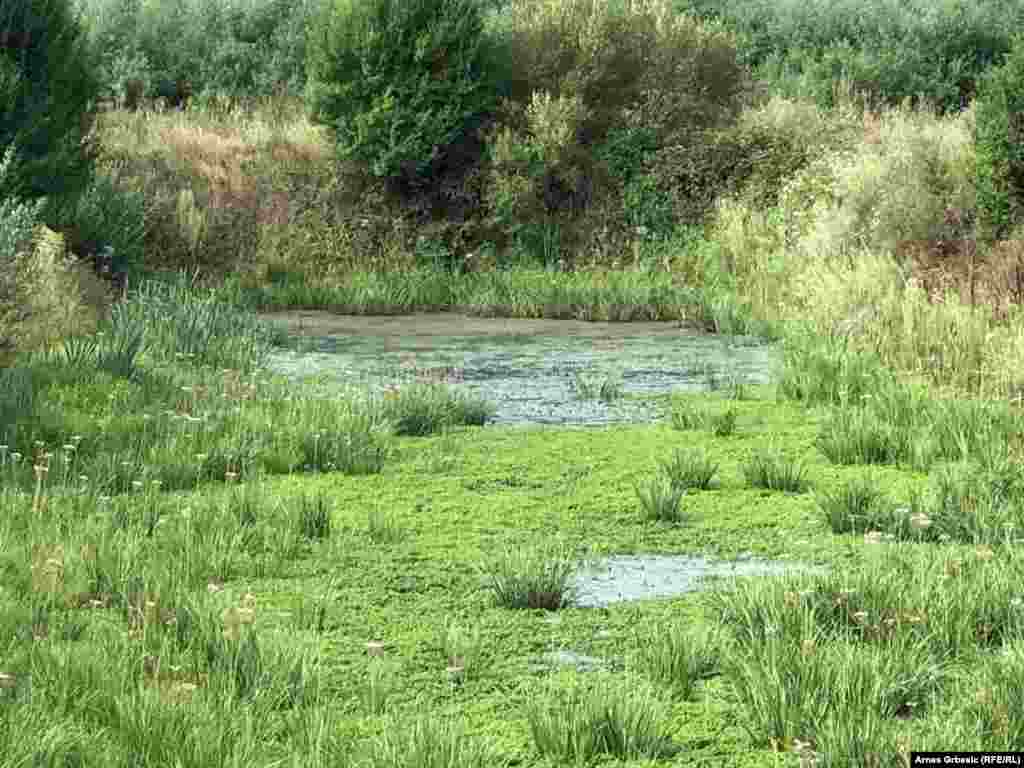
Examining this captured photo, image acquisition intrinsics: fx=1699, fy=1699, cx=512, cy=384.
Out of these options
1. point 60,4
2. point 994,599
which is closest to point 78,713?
point 994,599

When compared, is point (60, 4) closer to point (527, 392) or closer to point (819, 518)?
point (527, 392)

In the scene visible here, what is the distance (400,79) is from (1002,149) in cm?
935

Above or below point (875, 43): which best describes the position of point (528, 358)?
below

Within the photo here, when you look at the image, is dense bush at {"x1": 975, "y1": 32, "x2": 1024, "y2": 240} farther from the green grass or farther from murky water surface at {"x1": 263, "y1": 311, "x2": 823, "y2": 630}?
the green grass

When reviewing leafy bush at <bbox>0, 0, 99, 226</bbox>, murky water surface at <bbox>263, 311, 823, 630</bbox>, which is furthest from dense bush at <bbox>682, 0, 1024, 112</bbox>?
leafy bush at <bbox>0, 0, 99, 226</bbox>

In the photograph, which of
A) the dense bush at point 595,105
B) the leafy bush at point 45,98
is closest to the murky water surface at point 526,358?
the leafy bush at point 45,98

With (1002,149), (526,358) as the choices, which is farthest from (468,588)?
(1002,149)

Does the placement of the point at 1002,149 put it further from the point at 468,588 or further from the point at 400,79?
the point at 400,79

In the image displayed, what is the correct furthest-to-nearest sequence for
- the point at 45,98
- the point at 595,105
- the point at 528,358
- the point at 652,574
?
the point at 595,105
the point at 45,98
the point at 528,358
the point at 652,574

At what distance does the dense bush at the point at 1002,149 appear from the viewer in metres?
13.8

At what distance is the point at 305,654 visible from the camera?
5.39 meters

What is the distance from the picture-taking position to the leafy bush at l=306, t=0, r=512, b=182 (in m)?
21.1

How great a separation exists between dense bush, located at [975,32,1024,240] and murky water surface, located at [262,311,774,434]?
2209 mm

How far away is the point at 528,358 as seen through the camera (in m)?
14.4
